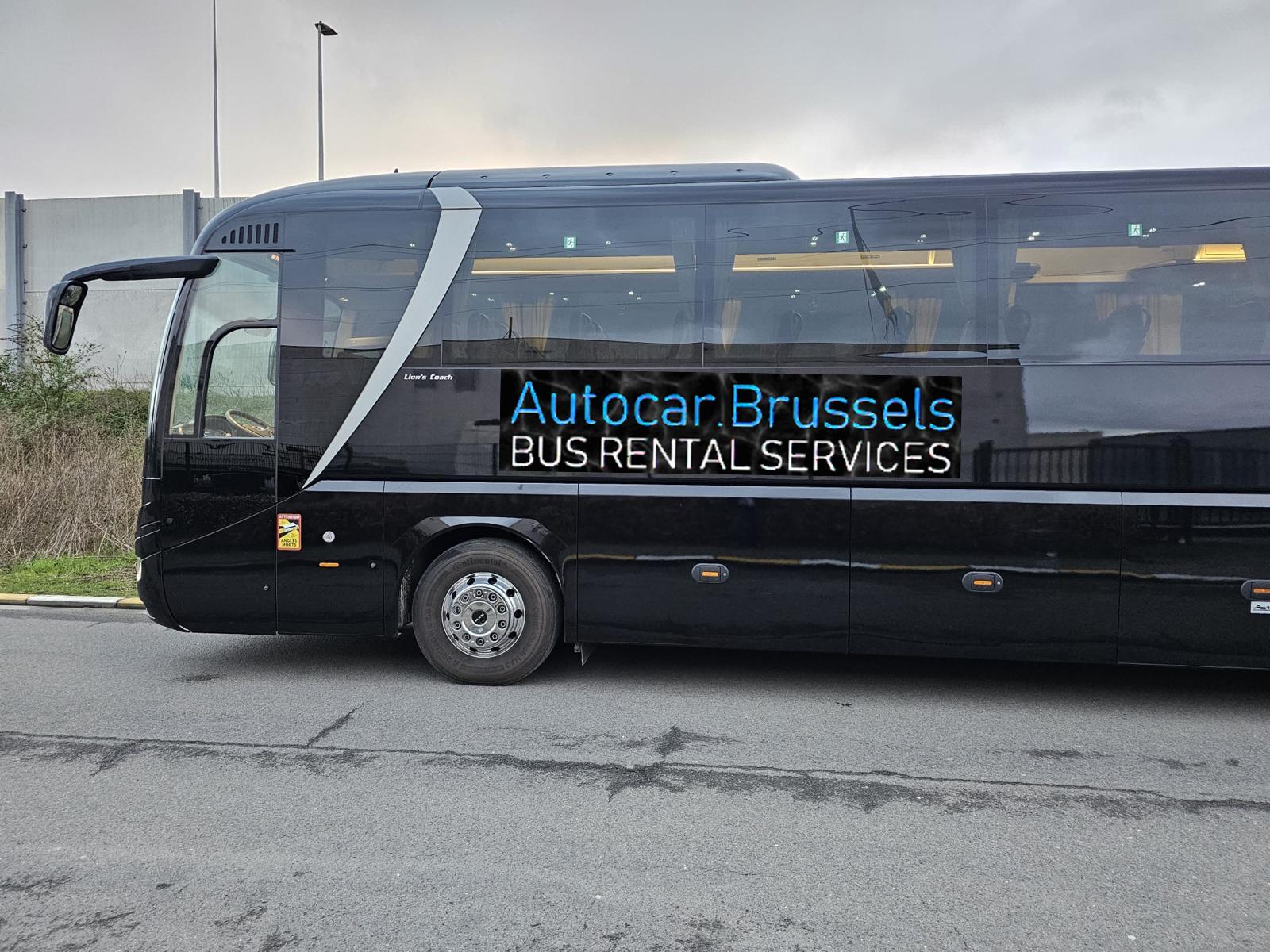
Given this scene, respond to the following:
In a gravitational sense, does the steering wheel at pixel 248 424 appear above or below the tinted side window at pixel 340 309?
below

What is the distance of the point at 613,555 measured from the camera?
6227 millimetres

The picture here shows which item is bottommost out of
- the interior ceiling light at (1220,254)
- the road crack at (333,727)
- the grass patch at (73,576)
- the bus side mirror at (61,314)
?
the road crack at (333,727)

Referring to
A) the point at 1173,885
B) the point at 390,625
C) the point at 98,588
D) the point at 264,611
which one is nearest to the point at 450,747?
the point at 390,625

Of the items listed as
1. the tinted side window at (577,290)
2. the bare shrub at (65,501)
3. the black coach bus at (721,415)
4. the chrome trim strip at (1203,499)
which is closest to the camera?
the chrome trim strip at (1203,499)

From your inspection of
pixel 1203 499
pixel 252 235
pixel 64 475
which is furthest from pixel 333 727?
pixel 64 475

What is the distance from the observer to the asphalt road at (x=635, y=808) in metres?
3.26

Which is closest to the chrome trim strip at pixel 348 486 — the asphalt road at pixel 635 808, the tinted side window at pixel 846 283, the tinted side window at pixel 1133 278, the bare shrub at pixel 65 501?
the asphalt road at pixel 635 808

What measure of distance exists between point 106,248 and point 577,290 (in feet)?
107

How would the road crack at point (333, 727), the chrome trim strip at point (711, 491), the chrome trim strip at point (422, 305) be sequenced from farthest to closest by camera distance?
the chrome trim strip at point (422, 305), the chrome trim strip at point (711, 491), the road crack at point (333, 727)

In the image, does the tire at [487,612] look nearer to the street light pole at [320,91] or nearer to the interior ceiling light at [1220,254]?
the interior ceiling light at [1220,254]

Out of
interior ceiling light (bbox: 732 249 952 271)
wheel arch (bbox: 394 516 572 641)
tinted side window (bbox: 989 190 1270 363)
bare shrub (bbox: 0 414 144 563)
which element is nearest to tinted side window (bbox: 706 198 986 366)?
interior ceiling light (bbox: 732 249 952 271)

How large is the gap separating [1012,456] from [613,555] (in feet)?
8.49

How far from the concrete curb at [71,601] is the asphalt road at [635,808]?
2528 millimetres

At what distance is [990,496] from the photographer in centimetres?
584
